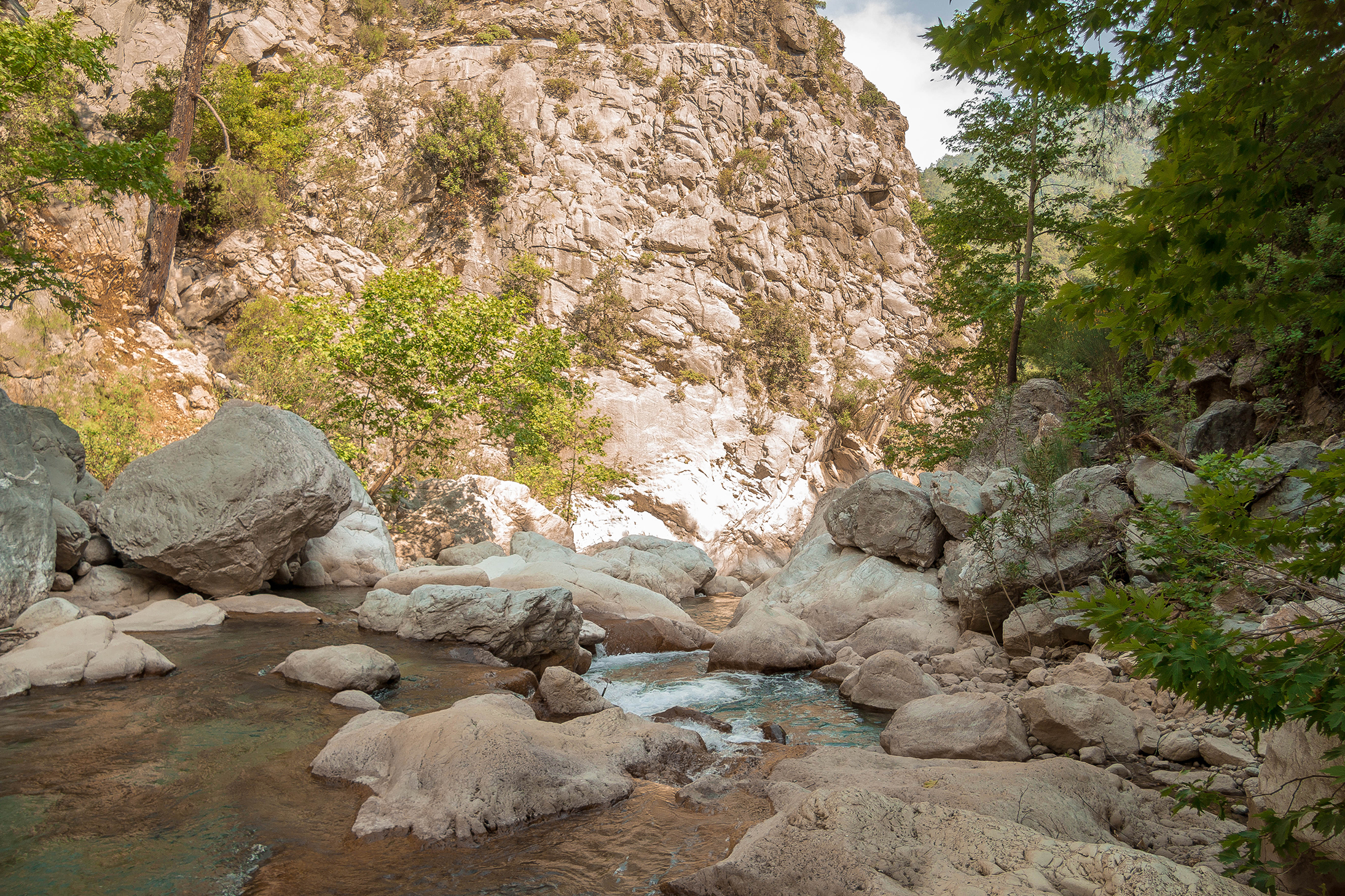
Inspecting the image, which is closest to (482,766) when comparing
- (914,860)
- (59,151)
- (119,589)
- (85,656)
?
(914,860)

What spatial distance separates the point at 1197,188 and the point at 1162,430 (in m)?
11.2

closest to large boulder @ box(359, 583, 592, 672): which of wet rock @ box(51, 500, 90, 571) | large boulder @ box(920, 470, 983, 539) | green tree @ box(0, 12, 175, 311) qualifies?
wet rock @ box(51, 500, 90, 571)

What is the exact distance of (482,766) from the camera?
16.1 feet

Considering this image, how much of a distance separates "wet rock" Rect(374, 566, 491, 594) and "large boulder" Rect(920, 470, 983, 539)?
25.8 feet

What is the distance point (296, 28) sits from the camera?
32.5 m

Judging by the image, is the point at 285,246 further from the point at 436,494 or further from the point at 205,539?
the point at 205,539

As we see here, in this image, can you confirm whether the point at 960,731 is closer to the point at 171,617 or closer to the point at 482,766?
the point at 482,766

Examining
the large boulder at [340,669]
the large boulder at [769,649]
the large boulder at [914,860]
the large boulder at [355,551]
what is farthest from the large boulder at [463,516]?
the large boulder at [914,860]

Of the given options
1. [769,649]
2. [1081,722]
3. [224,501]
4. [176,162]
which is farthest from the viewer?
[176,162]

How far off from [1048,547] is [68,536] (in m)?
13.4

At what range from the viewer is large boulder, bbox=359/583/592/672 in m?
9.31

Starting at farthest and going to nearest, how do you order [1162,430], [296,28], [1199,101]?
[296,28] → [1162,430] → [1199,101]

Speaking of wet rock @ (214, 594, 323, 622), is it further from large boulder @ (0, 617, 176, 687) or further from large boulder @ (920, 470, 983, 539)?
large boulder @ (920, 470, 983, 539)

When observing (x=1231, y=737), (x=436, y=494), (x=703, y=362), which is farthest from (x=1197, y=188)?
(x=703, y=362)
